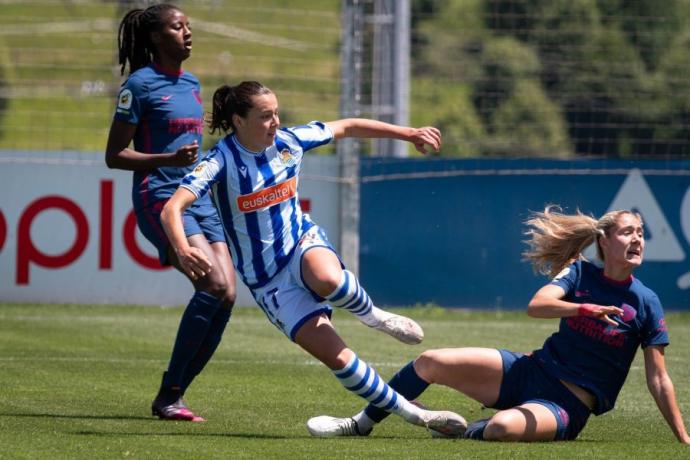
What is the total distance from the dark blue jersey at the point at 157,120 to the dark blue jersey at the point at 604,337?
2.20 m

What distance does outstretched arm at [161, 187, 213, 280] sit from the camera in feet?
19.1

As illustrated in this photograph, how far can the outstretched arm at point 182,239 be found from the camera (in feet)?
19.1

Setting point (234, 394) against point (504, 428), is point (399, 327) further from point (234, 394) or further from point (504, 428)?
point (234, 394)

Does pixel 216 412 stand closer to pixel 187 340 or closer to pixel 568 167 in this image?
pixel 187 340

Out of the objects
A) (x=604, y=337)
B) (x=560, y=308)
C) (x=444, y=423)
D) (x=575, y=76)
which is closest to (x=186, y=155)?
(x=444, y=423)

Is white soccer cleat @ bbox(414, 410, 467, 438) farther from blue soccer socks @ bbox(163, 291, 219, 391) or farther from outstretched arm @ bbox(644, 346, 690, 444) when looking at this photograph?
blue soccer socks @ bbox(163, 291, 219, 391)

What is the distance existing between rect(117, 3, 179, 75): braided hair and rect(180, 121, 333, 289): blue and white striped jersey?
53.3 inches

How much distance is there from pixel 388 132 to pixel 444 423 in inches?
56.8

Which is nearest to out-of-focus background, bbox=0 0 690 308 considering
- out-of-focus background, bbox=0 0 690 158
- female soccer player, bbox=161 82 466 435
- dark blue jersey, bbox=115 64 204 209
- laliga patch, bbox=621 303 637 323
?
out-of-focus background, bbox=0 0 690 158

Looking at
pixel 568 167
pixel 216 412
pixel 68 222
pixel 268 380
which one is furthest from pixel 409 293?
pixel 216 412

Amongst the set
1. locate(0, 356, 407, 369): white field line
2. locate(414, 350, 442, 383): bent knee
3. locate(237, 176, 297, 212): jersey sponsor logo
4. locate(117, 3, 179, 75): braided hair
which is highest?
locate(117, 3, 179, 75): braided hair

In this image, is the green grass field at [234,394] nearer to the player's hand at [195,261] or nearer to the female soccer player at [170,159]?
the female soccer player at [170,159]

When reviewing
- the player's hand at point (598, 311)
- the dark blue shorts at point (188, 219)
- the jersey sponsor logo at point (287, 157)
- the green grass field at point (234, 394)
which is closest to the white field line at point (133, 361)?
the green grass field at point (234, 394)

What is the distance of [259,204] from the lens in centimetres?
634
